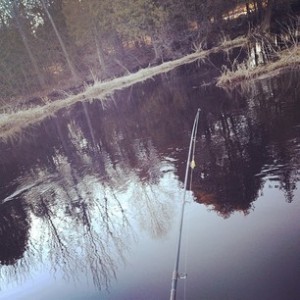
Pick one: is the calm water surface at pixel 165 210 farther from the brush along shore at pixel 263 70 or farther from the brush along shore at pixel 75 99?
the brush along shore at pixel 75 99

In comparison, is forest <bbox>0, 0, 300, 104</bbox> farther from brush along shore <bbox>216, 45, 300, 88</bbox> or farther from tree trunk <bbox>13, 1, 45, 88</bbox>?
brush along shore <bbox>216, 45, 300, 88</bbox>

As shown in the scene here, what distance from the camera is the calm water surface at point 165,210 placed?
4902 mm

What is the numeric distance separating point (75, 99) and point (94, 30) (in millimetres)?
14046

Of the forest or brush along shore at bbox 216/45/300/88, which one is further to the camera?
the forest

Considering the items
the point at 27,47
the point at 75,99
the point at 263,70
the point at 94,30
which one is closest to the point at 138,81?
the point at 75,99

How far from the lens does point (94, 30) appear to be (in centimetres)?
3791

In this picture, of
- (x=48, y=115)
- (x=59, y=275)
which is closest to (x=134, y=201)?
(x=59, y=275)

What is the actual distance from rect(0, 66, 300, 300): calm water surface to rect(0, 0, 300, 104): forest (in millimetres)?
24776

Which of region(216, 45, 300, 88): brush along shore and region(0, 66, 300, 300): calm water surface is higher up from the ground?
region(216, 45, 300, 88): brush along shore

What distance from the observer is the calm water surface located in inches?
193

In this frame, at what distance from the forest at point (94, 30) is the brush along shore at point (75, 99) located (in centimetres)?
476

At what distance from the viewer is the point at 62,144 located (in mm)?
14992

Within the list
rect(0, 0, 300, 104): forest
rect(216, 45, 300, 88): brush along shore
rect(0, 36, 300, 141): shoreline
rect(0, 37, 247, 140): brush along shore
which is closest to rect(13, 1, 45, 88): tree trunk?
rect(0, 0, 300, 104): forest

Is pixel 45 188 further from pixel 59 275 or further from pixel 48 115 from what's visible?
pixel 48 115
